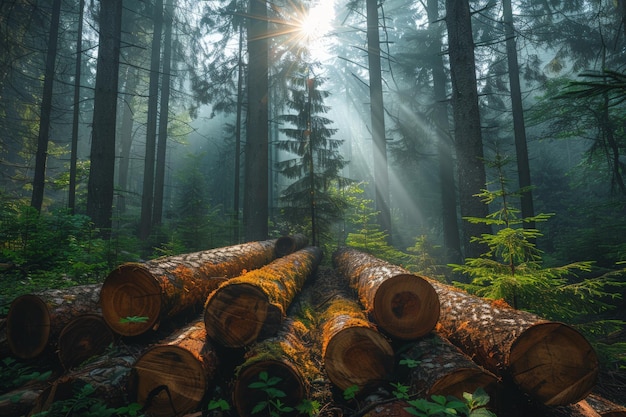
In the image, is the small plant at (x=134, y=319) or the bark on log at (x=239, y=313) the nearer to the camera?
the small plant at (x=134, y=319)

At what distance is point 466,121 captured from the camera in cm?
642

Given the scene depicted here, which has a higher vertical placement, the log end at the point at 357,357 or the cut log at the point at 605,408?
the log end at the point at 357,357

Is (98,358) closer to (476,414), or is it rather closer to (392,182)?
(476,414)

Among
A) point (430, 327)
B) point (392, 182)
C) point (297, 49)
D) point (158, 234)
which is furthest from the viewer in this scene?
point (392, 182)

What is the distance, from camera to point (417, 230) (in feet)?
67.5

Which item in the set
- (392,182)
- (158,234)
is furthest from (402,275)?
(392,182)

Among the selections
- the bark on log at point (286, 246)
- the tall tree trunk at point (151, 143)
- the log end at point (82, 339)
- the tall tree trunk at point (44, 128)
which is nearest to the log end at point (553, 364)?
the log end at point (82, 339)

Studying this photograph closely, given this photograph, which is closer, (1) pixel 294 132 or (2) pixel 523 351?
(2) pixel 523 351

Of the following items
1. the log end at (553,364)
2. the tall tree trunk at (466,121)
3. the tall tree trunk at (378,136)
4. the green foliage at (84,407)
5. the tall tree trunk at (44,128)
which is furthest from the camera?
the tall tree trunk at (378,136)

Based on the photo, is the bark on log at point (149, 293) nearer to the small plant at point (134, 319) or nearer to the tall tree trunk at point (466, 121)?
the small plant at point (134, 319)

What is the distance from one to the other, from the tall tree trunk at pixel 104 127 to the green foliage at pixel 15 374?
5.88 meters

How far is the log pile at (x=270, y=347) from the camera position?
2340 millimetres

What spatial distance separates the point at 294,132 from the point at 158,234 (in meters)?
6.89

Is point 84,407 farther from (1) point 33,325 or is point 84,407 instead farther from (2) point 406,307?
(2) point 406,307
